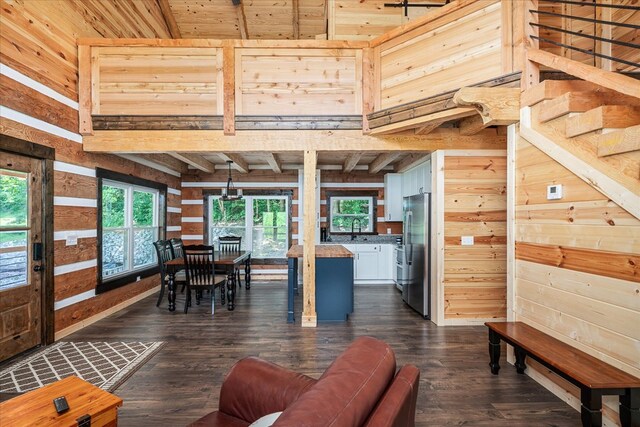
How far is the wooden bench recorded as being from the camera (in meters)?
1.68

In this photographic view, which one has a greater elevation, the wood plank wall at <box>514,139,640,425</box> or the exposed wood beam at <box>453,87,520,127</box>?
the exposed wood beam at <box>453,87,520,127</box>

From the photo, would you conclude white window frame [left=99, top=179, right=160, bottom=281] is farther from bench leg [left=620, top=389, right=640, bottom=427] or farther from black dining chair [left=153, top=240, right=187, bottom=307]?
bench leg [left=620, top=389, right=640, bottom=427]

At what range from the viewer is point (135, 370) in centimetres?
271

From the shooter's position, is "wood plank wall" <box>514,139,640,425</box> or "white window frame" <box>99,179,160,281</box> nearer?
"wood plank wall" <box>514,139,640,425</box>

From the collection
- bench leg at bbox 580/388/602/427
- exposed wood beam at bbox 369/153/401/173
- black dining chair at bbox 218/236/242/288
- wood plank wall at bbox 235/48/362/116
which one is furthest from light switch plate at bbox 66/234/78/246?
bench leg at bbox 580/388/602/427

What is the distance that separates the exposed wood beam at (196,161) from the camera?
4.78 metres

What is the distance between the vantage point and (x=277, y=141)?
3.83 metres

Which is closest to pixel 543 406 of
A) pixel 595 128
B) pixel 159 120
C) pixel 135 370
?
pixel 595 128

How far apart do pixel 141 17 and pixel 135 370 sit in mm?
5313

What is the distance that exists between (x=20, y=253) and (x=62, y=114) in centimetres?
161

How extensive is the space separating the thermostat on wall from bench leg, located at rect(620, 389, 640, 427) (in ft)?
4.21

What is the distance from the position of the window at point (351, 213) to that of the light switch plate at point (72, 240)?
178 inches

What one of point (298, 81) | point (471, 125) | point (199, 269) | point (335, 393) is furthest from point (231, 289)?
point (471, 125)

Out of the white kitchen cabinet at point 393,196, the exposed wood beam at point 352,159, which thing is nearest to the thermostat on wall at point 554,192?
the exposed wood beam at point 352,159
